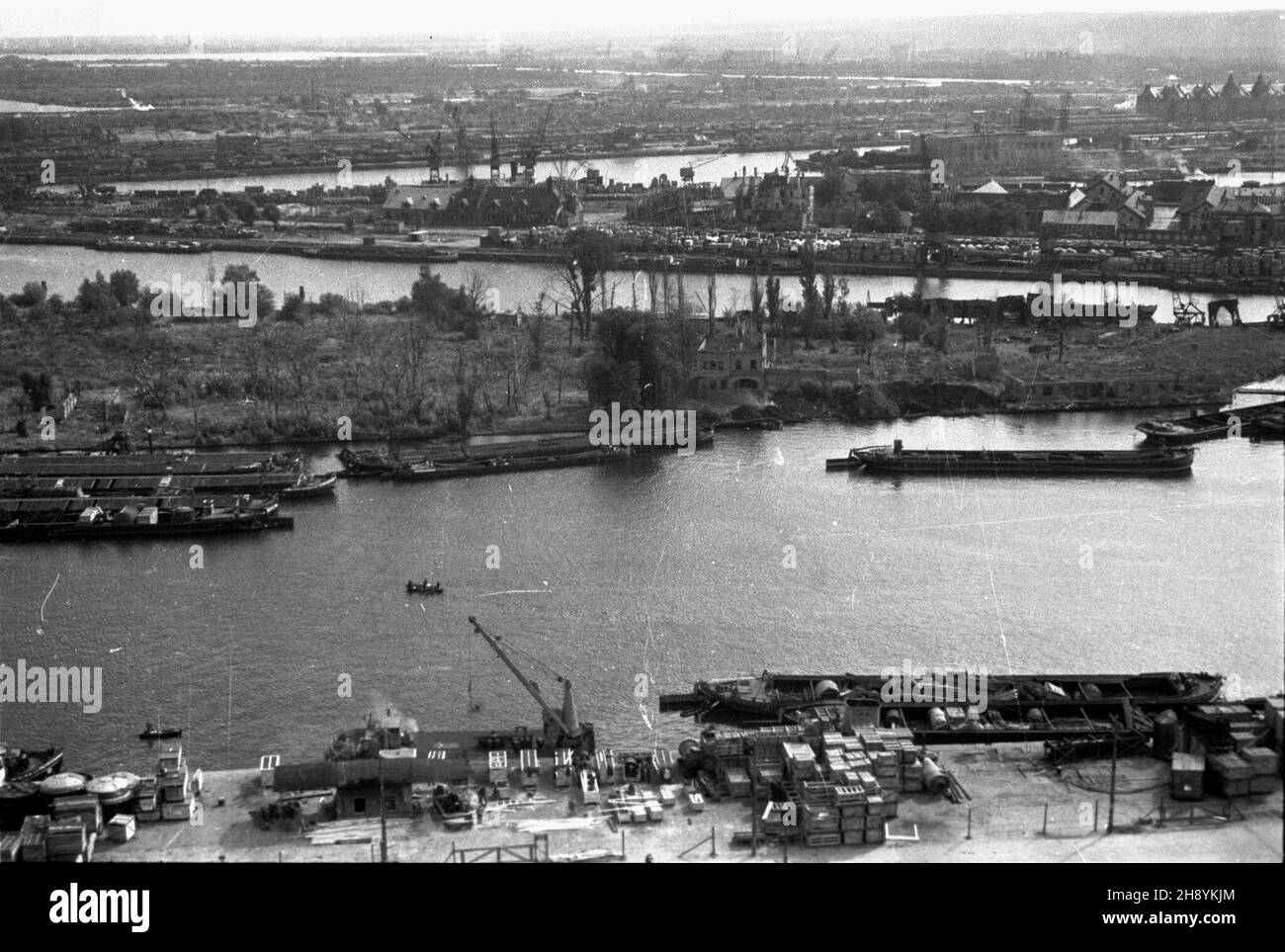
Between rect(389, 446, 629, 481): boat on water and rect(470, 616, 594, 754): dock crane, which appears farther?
rect(389, 446, 629, 481): boat on water

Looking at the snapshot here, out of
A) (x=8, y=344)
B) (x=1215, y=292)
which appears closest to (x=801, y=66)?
(x=1215, y=292)

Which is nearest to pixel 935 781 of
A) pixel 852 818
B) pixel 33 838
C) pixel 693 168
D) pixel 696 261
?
pixel 852 818

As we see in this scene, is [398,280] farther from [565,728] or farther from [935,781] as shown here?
[935,781]

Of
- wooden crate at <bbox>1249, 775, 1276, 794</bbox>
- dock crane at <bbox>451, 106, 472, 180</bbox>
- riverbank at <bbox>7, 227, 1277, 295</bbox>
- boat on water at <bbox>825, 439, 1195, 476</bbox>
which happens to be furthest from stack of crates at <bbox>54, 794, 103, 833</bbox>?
dock crane at <bbox>451, 106, 472, 180</bbox>

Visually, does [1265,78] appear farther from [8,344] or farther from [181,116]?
[8,344]

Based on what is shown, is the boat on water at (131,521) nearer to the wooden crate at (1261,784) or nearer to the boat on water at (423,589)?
the boat on water at (423,589)

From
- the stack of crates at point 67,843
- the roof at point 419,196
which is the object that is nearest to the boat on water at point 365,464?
the stack of crates at point 67,843

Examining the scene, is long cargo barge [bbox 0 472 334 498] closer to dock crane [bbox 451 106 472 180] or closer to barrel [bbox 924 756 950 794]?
barrel [bbox 924 756 950 794]
